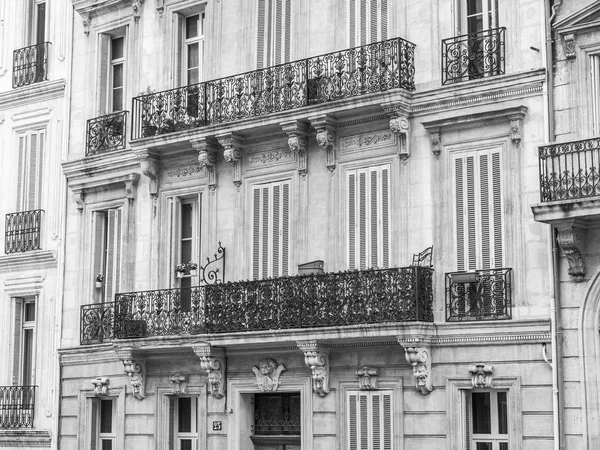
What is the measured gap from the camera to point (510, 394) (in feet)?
62.6

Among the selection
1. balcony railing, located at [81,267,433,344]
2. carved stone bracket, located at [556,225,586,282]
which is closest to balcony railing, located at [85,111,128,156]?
balcony railing, located at [81,267,433,344]

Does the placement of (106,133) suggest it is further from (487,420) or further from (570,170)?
(570,170)

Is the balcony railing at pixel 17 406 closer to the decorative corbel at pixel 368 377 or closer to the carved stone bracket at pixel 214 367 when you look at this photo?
the carved stone bracket at pixel 214 367

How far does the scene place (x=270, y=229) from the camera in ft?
74.8

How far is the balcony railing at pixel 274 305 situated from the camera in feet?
65.7

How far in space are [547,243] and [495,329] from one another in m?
1.65

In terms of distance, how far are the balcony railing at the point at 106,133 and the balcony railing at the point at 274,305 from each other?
138 inches

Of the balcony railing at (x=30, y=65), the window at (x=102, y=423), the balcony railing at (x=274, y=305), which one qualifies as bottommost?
the window at (x=102, y=423)

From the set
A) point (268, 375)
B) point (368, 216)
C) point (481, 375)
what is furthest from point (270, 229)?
point (481, 375)

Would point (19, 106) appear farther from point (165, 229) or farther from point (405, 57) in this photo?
point (405, 57)

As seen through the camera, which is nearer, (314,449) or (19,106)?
(314,449)

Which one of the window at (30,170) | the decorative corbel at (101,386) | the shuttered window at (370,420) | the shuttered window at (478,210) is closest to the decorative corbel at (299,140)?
the shuttered window at (478,210)

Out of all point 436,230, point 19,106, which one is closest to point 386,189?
point 436,230

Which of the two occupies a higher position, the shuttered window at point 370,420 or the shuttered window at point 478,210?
the shuttered window at point 478,210
